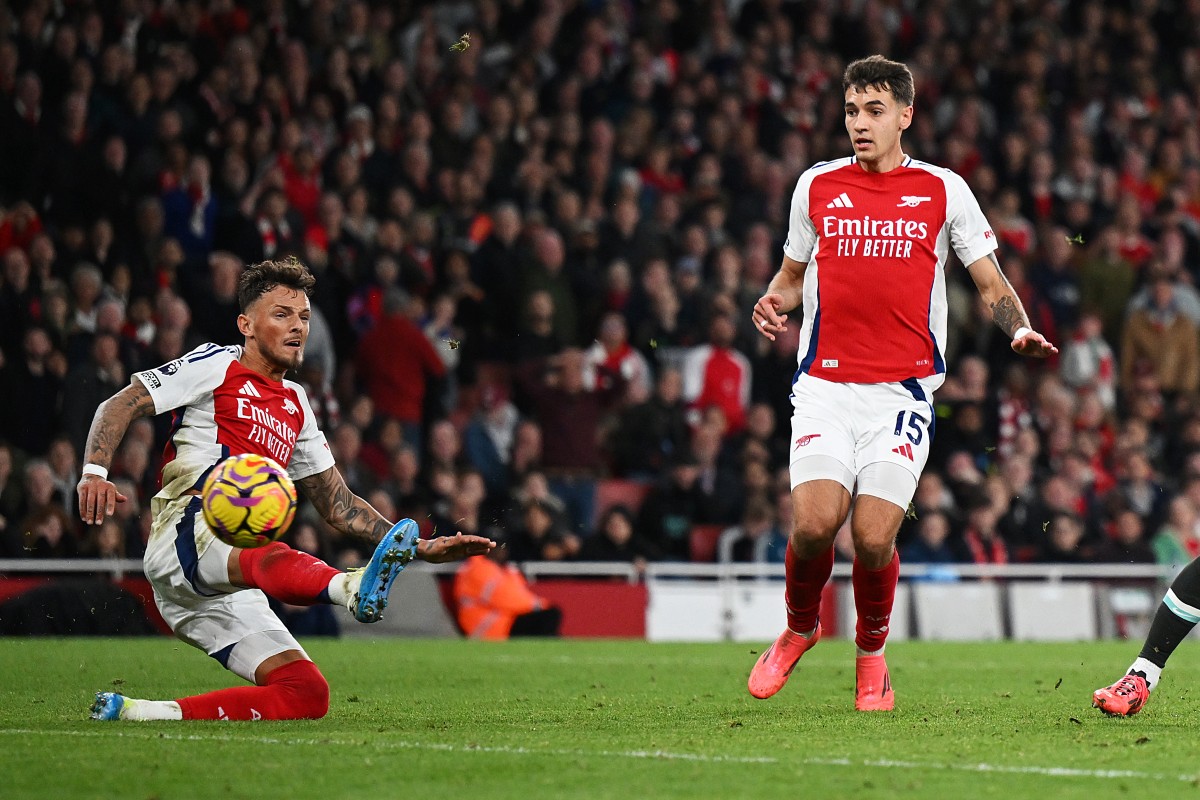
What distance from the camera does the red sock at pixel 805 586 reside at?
745cm

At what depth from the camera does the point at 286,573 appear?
21.2 ft

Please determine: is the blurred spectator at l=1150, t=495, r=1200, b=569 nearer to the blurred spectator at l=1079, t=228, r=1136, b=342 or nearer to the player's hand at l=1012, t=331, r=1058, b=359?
the blurred spectator at l=1079, t=228, r=1136, b=342

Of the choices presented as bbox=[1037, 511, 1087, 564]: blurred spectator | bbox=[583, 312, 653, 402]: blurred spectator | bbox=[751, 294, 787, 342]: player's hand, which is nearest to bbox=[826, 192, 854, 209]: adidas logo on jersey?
bbox=[751, 294, 787, 342]: player's hand

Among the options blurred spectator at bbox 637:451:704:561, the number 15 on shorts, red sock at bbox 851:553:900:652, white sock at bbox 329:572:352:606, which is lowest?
blurred spectator at bbox 637:451:704:561

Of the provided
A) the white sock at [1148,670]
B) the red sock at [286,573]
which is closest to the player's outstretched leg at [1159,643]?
the white sock at [1148,670]

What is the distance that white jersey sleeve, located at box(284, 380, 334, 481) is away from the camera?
737 cm

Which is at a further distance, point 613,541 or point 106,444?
point 613,541

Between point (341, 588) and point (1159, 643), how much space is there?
3147 mm

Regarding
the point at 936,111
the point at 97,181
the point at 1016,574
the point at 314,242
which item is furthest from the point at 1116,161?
the point at 97,181

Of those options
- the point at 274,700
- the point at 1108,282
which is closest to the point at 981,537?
the point at 1108,282

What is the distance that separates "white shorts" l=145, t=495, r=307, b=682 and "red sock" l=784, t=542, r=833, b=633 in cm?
208

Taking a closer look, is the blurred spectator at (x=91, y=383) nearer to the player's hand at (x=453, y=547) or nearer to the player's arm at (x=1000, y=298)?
the player's hand at (x=453, y=547)

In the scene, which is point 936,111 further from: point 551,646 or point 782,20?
point 551,646

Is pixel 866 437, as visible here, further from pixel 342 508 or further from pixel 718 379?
pixel 718 379
